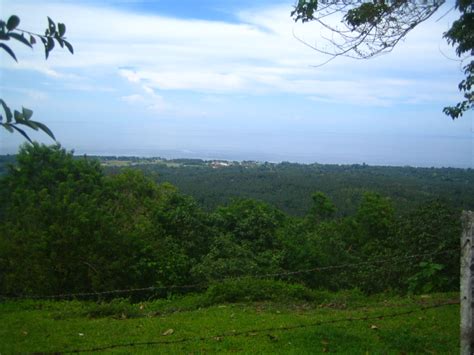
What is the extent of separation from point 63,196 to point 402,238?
943 cm

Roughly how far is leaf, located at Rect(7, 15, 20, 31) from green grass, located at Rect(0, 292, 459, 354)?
4039mm

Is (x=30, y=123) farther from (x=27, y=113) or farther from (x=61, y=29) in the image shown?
(x=61, y=29)

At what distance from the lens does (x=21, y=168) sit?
717 inches

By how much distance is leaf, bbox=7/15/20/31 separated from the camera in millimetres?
1543

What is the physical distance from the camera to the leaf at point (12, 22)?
5.06 feet

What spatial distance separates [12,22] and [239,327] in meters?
5.23

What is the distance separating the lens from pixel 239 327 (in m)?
6.08

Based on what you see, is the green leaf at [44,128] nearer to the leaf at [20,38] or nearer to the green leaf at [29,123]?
the green leaf at [29,123]

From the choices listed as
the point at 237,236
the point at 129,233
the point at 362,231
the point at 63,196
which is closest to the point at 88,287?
the point at 129,233

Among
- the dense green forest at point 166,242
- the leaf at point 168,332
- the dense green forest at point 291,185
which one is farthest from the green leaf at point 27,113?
the dense green forest at point 291,185

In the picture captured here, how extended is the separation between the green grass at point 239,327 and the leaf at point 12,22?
404 centimetres

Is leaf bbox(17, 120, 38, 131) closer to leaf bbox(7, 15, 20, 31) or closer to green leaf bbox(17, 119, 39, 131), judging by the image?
green leaf bbox(17, 119, 39, 131)

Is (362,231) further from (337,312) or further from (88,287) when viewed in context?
(337,312)

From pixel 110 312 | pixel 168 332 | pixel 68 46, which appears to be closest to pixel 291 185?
pixel 110 312
